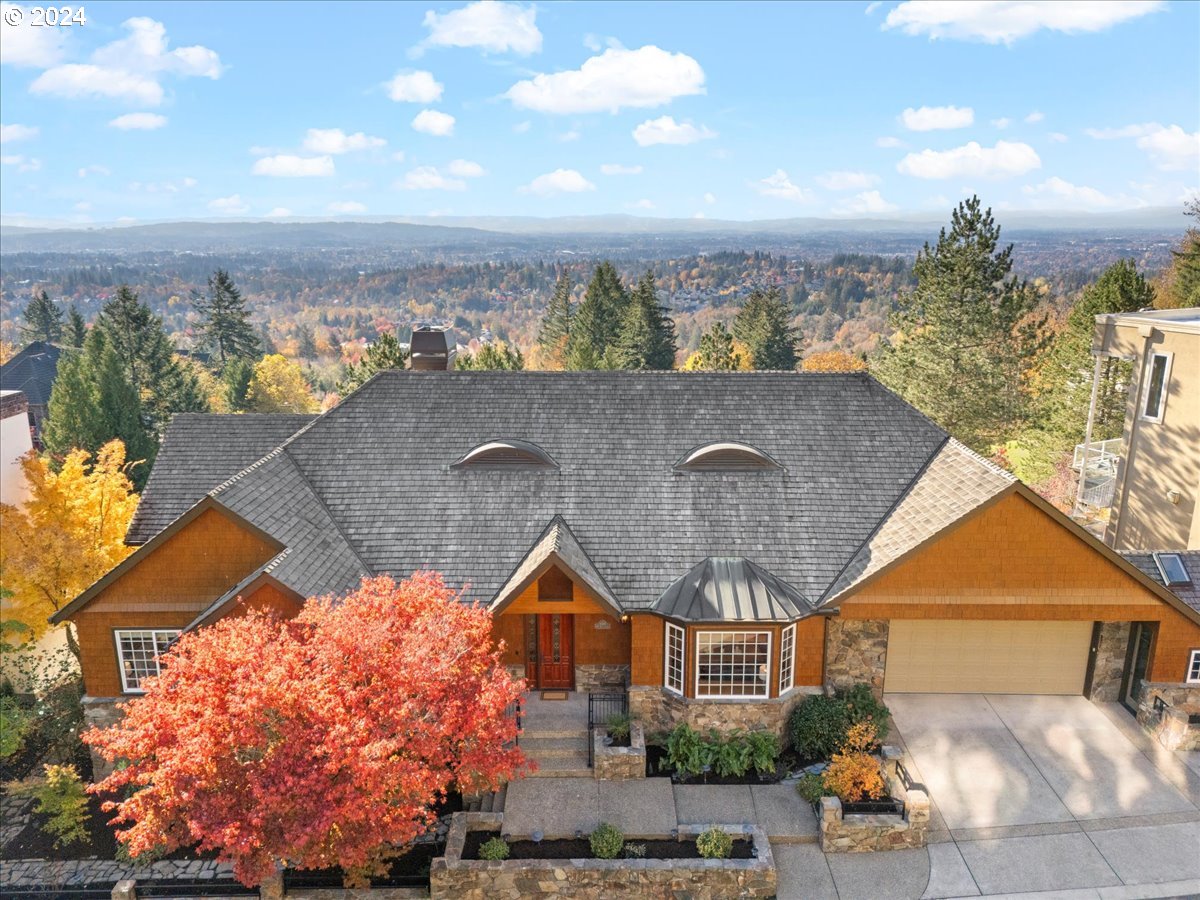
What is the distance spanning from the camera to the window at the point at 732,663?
1692cm

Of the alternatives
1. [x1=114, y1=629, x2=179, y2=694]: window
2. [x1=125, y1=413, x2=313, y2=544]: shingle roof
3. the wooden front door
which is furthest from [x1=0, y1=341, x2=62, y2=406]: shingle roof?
the wooden front door

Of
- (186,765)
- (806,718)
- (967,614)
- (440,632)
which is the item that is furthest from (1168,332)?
(186,765)

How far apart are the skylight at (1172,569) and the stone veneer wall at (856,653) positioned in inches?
265

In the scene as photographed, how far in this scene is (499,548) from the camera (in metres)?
18.3

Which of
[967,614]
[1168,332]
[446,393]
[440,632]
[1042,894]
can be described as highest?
[1168,332]

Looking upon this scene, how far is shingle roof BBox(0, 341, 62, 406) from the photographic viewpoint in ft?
200

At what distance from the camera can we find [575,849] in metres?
14.2

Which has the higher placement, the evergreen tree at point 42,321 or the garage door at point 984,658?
the evergreen tree at point 42,321

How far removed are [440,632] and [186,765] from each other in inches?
167

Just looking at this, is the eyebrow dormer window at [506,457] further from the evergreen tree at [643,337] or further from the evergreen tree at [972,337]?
the evergreen tree at [643,337]

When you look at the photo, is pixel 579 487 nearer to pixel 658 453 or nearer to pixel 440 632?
pixel 658 453

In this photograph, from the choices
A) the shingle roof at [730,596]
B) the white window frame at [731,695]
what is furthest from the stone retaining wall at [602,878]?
the shingle roof at [730,596]

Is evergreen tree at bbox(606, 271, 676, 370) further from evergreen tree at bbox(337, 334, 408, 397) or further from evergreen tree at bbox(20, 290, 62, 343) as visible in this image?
evergreen tree at bbox(20, 290, 62, 343)

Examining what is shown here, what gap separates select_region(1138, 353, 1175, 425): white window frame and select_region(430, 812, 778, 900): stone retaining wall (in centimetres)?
1860
